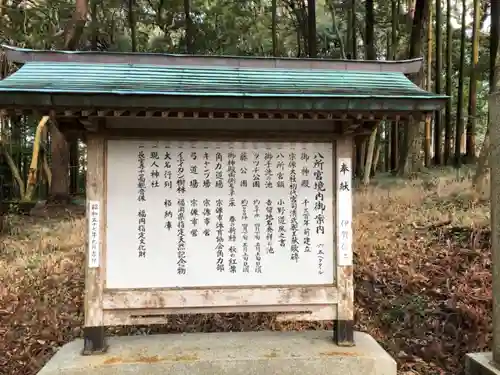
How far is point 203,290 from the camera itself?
4.16m

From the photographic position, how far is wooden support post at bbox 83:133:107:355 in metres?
4.06

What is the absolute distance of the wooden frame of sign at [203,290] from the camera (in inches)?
161

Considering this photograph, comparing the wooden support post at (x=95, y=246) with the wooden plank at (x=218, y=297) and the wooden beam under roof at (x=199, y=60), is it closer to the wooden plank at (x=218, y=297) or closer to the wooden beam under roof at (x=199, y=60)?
the wooden plank at (x=218, y=297)

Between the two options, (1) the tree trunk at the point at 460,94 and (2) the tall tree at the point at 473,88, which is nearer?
(2) the tall tree at the point at 473,88

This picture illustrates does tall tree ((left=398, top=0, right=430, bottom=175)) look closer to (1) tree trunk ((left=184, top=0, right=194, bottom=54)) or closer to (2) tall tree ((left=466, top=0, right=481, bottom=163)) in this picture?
(2) tall tree ((left=466, top=0, right=481, bottom=163))

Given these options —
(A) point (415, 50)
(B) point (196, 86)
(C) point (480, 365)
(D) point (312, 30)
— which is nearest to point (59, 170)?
(D) point (312, 30)

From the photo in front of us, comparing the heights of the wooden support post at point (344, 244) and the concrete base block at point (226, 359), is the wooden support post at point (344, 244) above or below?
above

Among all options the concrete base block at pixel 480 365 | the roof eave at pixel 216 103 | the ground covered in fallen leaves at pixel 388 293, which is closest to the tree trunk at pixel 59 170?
the ground covered in fallen leaves at pixel 388 293

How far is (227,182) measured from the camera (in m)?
4.27

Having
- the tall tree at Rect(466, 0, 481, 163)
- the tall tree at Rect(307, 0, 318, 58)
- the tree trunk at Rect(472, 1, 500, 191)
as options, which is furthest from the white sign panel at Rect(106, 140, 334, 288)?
the tall tree at Rect(466, 0, 481, 163)

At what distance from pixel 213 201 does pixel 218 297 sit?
94 cm

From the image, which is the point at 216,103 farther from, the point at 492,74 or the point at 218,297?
the point at 492,74

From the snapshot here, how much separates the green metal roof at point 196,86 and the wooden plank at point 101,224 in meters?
0.61

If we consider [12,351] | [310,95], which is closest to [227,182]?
[310,95]
